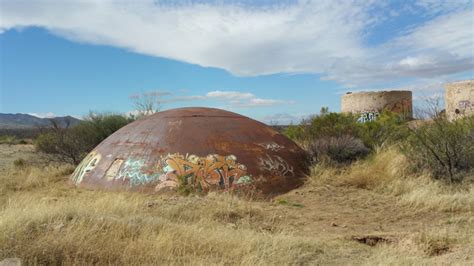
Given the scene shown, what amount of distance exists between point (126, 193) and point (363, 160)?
236 inches

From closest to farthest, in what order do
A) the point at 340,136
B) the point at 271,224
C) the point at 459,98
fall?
the point at 271,224 → the point at 340,136 → the point at 459,98

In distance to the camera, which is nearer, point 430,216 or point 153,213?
point 153,213

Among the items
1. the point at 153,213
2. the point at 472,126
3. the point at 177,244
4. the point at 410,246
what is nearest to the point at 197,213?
the point at 153,213

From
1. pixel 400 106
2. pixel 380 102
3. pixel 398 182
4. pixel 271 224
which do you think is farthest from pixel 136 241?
pixel 400 106

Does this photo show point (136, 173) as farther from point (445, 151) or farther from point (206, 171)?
point (445, 151)

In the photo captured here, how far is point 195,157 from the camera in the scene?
9.73 meters

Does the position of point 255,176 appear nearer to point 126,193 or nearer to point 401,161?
point 126,193

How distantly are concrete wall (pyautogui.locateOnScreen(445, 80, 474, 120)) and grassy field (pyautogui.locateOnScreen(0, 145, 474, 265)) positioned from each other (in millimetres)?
9669

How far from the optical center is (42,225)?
5051mm

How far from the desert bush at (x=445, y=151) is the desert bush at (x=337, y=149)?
62.0 inches

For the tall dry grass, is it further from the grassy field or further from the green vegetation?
the green vegetation

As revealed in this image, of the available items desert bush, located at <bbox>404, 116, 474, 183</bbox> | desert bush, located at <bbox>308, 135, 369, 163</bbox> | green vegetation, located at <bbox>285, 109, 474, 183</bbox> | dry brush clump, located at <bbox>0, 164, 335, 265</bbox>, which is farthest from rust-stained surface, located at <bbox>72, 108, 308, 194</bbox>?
desert bush, located at <bbox>404, 116, 474, 183</bbox>

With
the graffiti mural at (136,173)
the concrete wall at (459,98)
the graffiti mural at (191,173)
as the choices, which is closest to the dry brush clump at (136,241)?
the graffiti mural at (191,173)

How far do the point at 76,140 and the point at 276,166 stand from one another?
8943 millimetres
